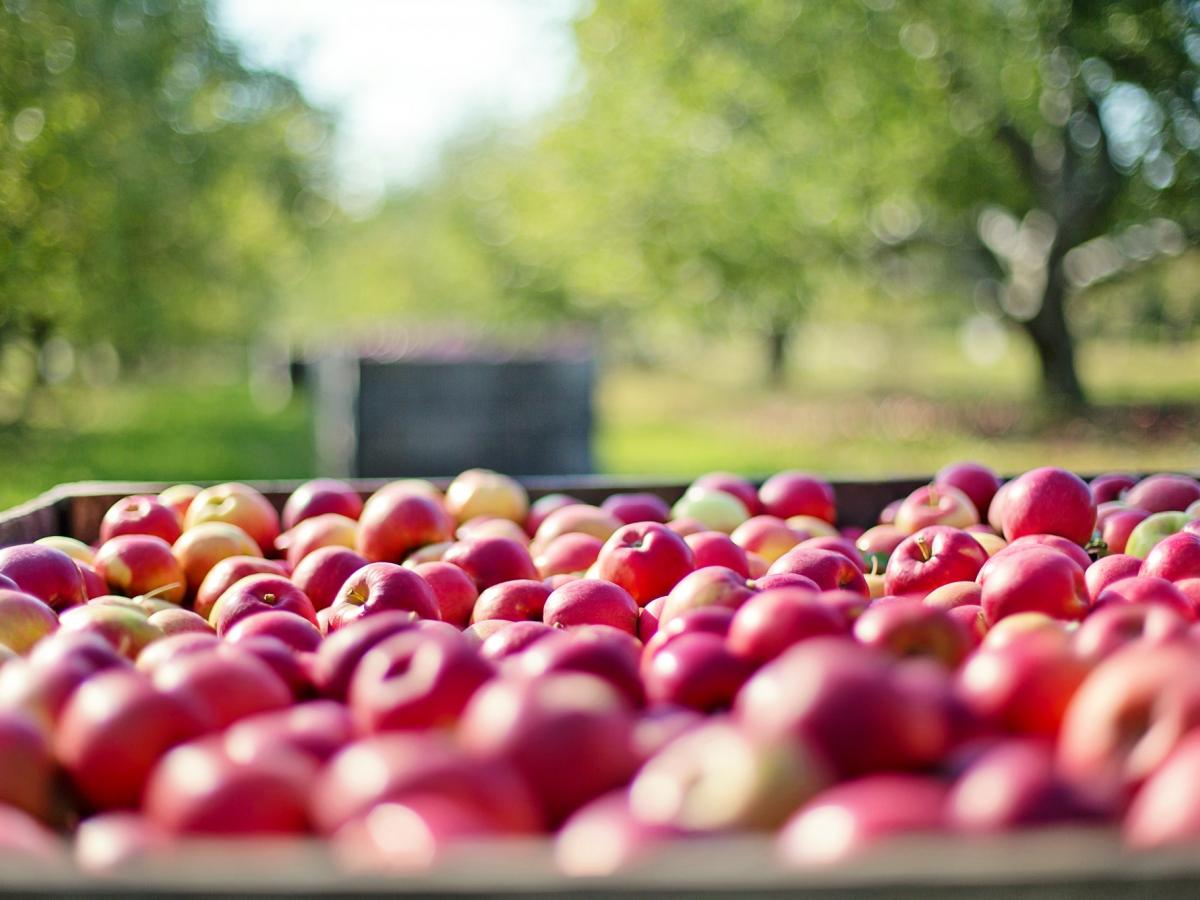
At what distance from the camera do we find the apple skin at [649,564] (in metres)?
2.69

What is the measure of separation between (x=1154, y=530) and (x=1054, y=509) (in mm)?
234

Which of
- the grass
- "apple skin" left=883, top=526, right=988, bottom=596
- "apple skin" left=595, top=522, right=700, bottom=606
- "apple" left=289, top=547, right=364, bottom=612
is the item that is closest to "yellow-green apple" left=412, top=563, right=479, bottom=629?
"apple" left=289, top=547, right=364, bottom=612

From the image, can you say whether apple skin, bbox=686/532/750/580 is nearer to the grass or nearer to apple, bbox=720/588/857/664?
apple, bbox=720/588/857/664

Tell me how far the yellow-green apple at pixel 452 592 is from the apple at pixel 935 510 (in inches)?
51.0

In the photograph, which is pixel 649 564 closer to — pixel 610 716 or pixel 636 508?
pixel 636 508

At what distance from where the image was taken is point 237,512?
3.51m

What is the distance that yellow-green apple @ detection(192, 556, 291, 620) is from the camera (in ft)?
9.23

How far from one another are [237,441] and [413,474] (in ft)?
31.7

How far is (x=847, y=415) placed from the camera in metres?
17.6

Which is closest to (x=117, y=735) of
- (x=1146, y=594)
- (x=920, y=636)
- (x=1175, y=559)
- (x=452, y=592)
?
(x=920, y=636)

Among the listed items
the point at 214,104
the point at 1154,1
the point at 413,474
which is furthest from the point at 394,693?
the point at 214,104

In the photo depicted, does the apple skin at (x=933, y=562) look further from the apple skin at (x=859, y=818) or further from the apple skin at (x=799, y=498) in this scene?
the apple skin at (x=859, y=818)

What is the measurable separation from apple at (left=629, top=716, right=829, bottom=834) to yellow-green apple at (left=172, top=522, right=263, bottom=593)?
208 cm

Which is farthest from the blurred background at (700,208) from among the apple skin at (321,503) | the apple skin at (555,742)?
the apple skin at (555,742)
